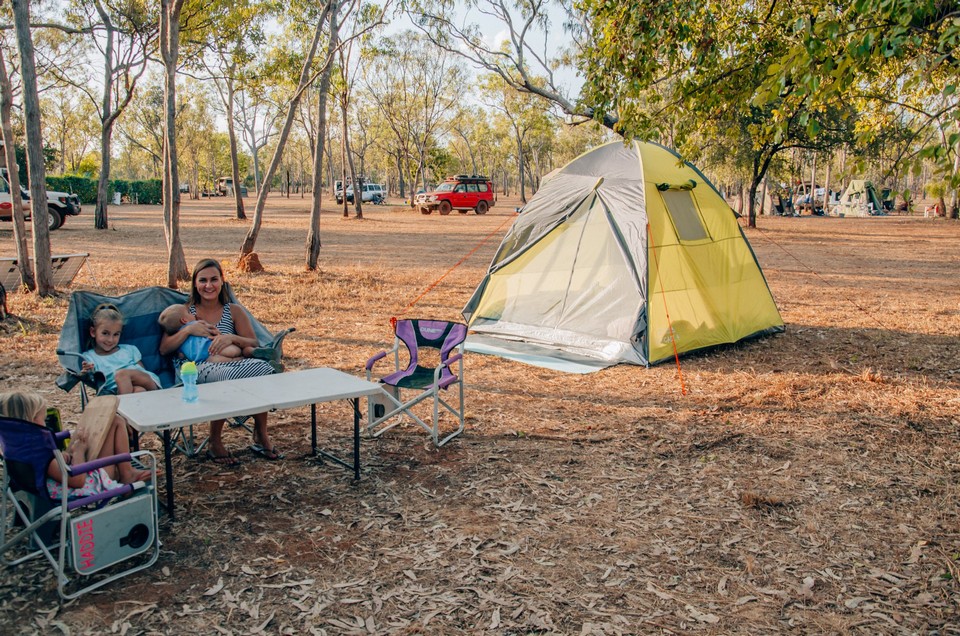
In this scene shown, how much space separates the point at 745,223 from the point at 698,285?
21.9 metres

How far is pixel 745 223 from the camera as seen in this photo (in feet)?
89.6

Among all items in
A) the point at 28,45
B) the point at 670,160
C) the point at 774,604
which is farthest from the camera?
the point at 28,45

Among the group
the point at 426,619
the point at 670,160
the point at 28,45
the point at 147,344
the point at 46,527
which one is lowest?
the point at 426,619

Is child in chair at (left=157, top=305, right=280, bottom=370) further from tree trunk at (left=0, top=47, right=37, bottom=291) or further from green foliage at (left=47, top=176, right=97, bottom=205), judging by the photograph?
green foliage at (left=47, top=176, right=97, bottom=205)

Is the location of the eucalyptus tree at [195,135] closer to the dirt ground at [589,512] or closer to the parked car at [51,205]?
the parked car at [51,205]

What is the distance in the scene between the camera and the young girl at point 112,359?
13.1ft

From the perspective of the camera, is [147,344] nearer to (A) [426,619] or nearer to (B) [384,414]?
(B) [384,414]

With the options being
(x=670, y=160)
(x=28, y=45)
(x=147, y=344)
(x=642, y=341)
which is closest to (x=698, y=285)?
(x=642, y=341)

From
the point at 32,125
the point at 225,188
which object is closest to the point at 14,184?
the point at 32,125

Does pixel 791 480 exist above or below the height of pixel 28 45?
below

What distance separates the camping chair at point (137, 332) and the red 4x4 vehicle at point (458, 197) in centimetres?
3000

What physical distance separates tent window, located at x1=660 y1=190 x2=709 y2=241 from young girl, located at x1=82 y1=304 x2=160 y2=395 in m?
5.18

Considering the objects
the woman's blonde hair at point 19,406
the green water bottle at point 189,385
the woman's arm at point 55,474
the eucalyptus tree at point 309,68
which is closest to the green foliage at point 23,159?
the eucalyptus tree at point 309,68

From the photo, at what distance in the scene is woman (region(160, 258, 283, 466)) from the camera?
436 cm
